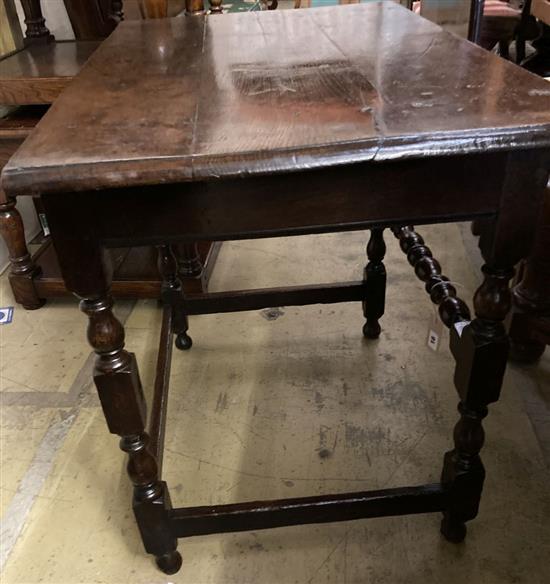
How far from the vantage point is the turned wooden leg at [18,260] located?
153 centimetres

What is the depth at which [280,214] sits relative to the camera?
0.66 m

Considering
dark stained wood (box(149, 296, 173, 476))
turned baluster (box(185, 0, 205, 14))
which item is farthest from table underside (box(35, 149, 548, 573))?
turned baluster (box(185, 0, 205, 14))

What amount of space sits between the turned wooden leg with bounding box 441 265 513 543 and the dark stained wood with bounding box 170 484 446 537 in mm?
41

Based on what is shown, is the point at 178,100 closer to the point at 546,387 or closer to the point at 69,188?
the point at 69,188

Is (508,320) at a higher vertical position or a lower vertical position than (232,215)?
lower

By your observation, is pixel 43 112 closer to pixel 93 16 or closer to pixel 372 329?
pixel 93 16

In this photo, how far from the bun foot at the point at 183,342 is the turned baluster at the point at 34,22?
36.9 inches

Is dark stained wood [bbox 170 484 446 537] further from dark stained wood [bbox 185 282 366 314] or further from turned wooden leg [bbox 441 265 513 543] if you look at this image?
dark stained wood [bbox 185 282 366 314]

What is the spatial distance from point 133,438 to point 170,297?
0.55 meters

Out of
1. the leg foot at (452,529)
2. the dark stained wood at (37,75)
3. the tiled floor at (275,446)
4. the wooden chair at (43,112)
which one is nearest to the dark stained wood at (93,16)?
the wooden chair at (43,112)

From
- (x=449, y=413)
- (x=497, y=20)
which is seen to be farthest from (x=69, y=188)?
(x=497, y=20)

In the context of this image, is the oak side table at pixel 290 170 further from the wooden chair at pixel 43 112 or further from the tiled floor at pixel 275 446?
the wooden chair at pixel 43 112

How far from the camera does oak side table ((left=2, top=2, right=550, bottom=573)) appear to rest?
1.94ft

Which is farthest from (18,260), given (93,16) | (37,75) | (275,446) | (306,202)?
(306,202)
